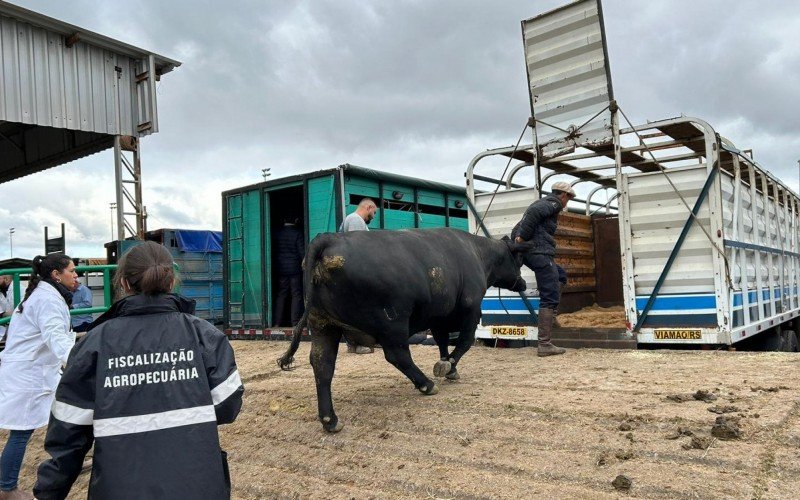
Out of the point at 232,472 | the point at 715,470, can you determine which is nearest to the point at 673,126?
the point at 715,470

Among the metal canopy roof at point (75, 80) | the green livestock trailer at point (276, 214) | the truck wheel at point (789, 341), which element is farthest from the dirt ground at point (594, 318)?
the metal canopy roof at point (75, 80)

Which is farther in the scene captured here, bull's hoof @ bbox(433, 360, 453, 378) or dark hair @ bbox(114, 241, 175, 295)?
bull's hoof @ bbox(433, 360, 453, 378)

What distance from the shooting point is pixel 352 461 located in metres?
4.05

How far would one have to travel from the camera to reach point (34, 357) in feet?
14.0

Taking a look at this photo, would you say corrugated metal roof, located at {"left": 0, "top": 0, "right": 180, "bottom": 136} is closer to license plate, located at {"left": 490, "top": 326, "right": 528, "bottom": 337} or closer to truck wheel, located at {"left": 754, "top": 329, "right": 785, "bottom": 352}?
license plate, located at {"left": 490, "top": 326, "right": 528, "bottom": 337}

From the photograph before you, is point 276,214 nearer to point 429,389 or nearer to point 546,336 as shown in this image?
point 546,336

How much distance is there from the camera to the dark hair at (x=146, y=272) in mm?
2379

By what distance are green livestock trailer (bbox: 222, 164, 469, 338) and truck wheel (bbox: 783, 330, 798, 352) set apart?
6479mm

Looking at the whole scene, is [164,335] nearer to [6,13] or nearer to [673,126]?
[673,126]

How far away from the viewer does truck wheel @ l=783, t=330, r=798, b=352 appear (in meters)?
9.39

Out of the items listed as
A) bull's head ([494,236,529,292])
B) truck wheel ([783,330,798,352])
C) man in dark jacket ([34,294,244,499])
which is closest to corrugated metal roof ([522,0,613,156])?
bull's head ([494,236,529,292])

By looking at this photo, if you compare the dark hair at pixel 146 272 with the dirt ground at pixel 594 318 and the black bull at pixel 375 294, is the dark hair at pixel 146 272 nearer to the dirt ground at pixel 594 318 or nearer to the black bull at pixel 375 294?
the black bull at pixel 375 294

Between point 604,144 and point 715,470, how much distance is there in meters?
4.69

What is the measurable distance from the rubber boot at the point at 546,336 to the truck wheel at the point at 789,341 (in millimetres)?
4722
